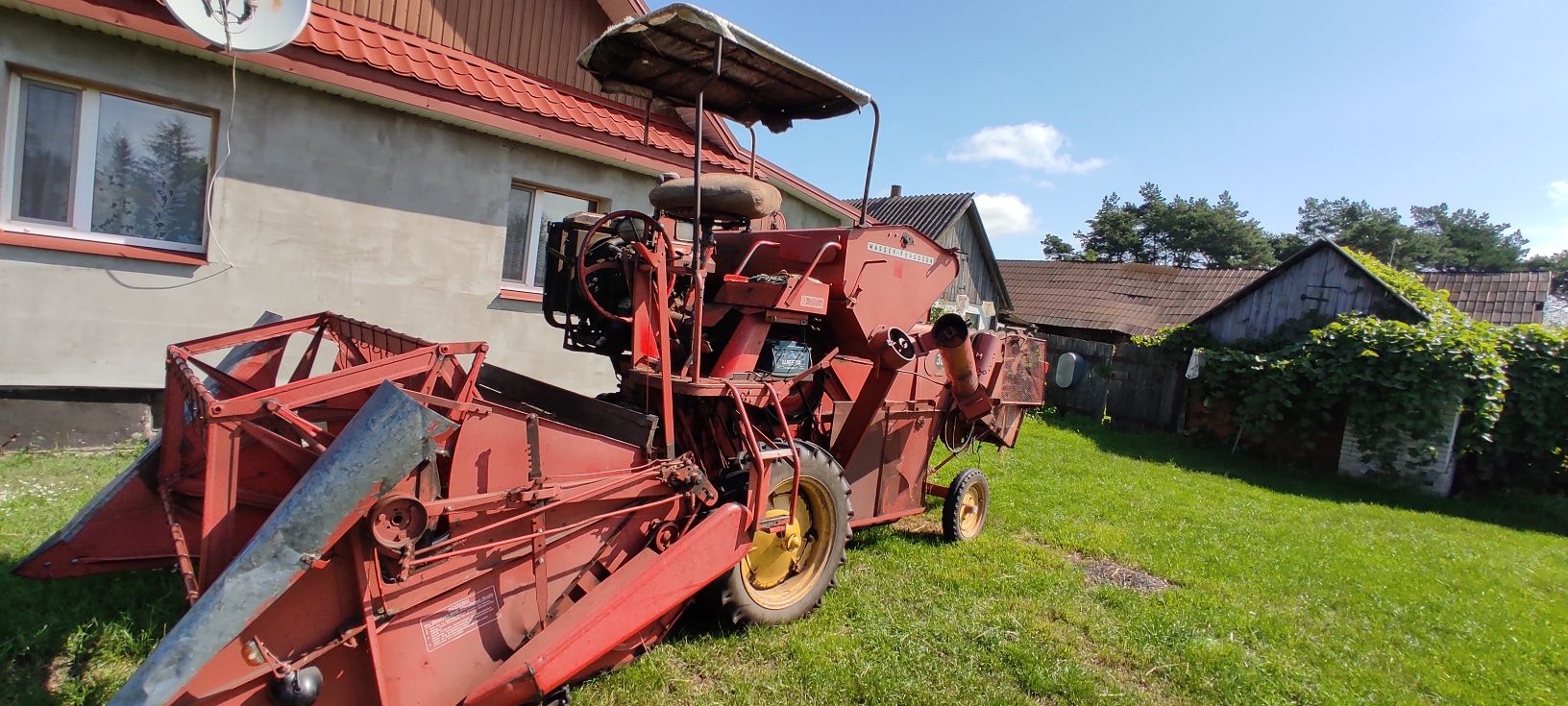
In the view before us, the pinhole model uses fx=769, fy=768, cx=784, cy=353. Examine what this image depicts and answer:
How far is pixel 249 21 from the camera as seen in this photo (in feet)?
16.0

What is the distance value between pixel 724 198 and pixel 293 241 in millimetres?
3926

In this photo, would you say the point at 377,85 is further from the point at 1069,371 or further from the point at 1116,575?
the point at 1116,575

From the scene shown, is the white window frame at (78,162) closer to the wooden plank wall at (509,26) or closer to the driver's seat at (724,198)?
the wooden plank wall at (509,26)

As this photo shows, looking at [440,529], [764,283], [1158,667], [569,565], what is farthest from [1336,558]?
[440,529]

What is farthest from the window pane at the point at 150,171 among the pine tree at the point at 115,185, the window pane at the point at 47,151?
the window pane at the point at 47,151

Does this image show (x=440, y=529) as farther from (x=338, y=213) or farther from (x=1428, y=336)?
(x=1428, y=336)

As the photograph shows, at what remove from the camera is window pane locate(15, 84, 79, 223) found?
5.07 metres

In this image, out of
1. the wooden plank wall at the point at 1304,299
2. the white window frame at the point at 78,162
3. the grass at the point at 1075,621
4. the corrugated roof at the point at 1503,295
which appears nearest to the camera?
the grass at the point at 1075,621

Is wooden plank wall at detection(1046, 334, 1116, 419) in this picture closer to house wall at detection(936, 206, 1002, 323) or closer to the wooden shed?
the wooden shed

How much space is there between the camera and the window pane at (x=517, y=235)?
729cm

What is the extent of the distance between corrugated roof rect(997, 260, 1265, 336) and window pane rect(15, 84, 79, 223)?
19454 mm

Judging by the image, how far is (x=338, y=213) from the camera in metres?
6.14

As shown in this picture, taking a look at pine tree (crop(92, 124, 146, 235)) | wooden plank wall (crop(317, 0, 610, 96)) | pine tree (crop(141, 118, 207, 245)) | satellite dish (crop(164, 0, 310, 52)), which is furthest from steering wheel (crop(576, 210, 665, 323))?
wooden plank wall (crop(317, 0, 610, 96))

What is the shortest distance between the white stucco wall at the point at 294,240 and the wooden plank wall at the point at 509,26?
1.22 meters
